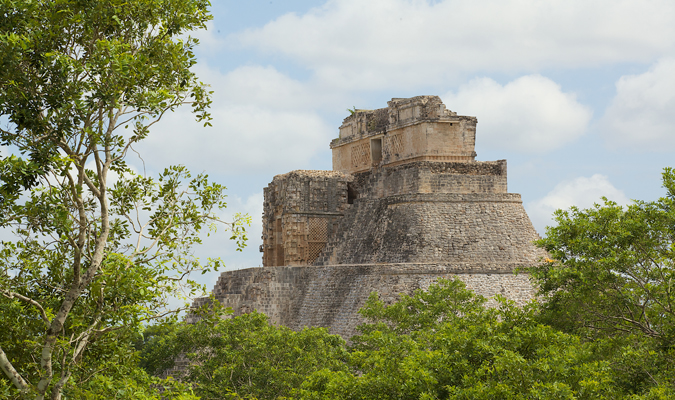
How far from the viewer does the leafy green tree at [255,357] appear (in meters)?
19.4

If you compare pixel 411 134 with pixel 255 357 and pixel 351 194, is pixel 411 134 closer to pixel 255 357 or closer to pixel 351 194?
pixel 351 194

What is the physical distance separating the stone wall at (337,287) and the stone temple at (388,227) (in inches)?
1.5

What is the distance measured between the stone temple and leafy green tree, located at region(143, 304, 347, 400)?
131 inches

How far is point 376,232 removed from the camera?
2714cm

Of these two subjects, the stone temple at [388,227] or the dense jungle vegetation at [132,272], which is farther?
the stone temple at [388,227]

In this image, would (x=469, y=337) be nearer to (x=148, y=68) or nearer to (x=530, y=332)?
(x=530, y=332)

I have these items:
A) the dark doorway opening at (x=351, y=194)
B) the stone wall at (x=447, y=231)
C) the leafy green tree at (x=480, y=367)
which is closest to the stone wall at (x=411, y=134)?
the dark doorway opening at (x=351, y=194)

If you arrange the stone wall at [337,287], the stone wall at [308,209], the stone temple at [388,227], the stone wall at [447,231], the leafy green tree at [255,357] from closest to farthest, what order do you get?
the leafy green tree at [255,357]
the stone wall at [337,287]
the stone temple at [388,227]
the stone wall at [447,231]
the stone wall at [308,209]

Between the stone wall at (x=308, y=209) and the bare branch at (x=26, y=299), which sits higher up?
the stone wall at (x=308, y=209)

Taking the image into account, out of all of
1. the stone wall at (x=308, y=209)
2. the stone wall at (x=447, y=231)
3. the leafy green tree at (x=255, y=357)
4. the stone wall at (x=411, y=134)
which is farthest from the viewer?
the stone wall at (x=308, y=209)

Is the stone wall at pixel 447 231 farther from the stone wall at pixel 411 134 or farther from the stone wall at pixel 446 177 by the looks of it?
the stone wall at pixel 411 134

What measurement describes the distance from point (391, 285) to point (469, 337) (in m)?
8.71

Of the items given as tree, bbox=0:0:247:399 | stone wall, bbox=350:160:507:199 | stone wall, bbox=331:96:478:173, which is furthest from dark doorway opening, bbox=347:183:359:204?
tree, bbox=0:0:247:399

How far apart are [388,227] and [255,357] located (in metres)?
8.07
